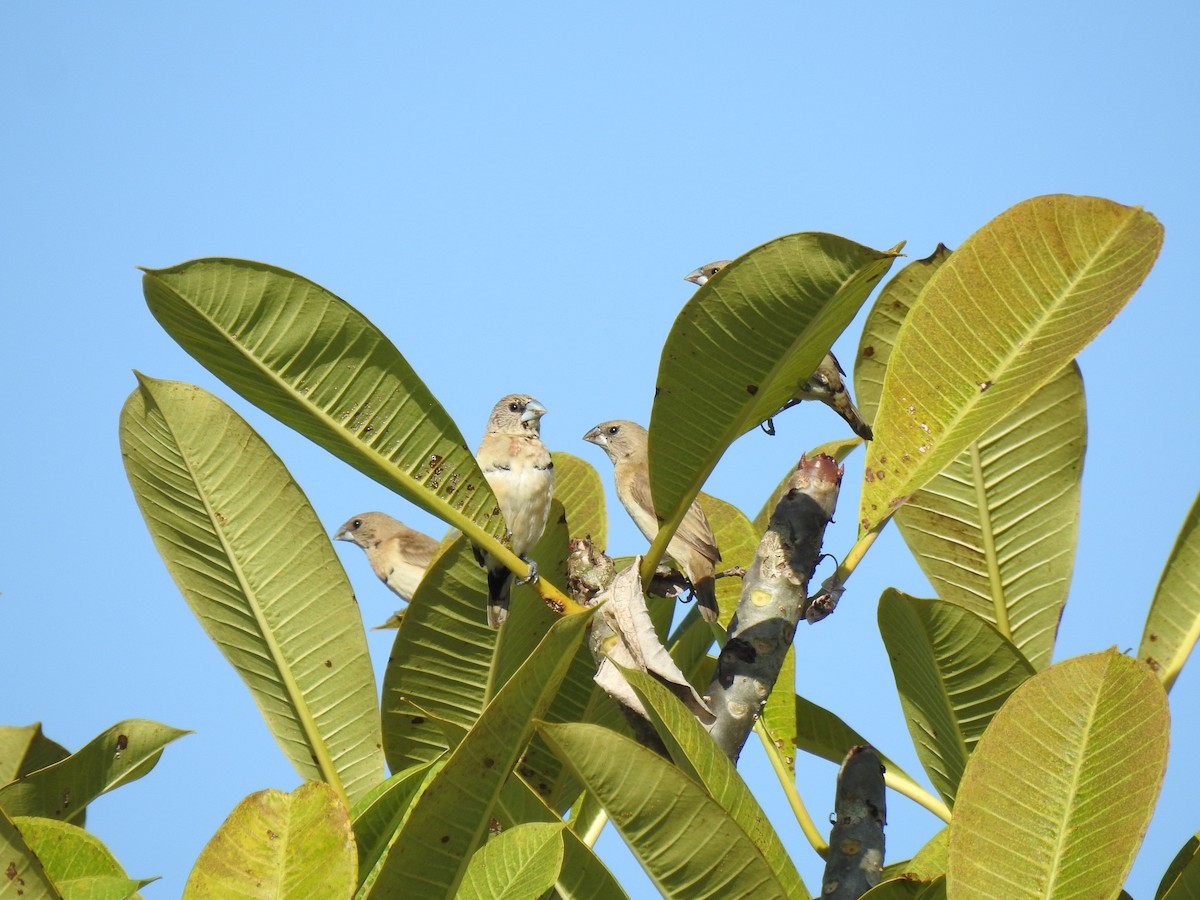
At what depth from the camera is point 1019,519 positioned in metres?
2.44

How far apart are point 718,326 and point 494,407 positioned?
3986 mm

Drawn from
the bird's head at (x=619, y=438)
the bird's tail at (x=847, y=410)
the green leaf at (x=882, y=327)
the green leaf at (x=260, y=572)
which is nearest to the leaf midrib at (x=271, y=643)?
the green leaf at (x=260, y=572)

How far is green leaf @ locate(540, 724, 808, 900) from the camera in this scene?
1.52m

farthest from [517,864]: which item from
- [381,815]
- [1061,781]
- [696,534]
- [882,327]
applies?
[696,534]

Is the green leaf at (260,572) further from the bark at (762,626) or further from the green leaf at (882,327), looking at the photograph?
the green leaf at (882,327)

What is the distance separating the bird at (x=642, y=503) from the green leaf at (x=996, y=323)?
63.1 inches

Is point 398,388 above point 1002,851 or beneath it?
above

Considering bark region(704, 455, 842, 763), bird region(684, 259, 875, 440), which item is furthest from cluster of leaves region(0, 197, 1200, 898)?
bird region(684, 259, 875, 440)

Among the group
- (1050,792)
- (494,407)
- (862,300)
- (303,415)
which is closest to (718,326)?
(862,300)

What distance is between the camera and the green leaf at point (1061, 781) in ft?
5.20

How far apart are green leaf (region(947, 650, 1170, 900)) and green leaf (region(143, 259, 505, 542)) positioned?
83 centimetres

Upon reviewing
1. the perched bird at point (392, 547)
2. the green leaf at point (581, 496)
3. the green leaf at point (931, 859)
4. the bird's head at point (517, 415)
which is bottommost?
the green leaf at point (931, 859)

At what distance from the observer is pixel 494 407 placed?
18.8 ft

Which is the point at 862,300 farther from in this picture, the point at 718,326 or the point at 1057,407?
the point at 1057,407
